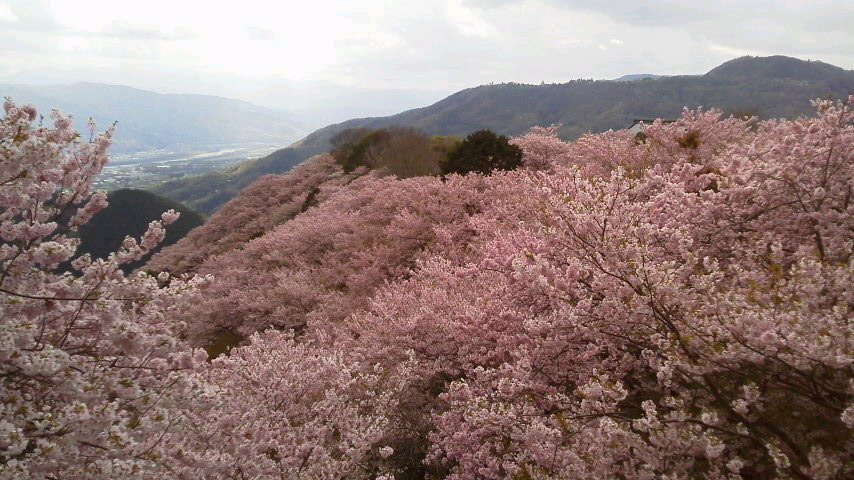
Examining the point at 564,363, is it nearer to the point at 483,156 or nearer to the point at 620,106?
the point at 483,156

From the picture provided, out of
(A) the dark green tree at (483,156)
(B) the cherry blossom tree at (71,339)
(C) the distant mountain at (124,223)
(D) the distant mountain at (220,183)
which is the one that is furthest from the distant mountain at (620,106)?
(B) the cherry blossom tree at (71,339)

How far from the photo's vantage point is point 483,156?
23.4 metres

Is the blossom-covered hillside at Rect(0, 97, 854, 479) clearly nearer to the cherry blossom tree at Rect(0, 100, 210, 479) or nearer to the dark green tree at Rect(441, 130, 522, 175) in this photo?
the cherry blossom tree at Rect(0, 100, 210, 479)

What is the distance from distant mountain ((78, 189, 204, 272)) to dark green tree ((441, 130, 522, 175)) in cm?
4491

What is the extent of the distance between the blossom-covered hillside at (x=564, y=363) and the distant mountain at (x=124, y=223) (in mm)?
56188

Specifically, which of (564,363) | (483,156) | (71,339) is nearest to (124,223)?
(483,156)

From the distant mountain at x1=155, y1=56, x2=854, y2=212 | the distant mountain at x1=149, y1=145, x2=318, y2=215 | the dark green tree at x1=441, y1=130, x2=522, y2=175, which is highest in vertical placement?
the distant mountain at x1=155, y1=56, x2=854, y2=212

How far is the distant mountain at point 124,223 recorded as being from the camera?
57531mm

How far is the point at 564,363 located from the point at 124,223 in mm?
68451

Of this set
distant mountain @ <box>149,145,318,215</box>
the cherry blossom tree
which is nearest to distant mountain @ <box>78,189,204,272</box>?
the cherry blossom tree

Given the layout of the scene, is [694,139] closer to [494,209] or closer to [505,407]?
[494,209]

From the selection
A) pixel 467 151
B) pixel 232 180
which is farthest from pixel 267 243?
pixel 232 180

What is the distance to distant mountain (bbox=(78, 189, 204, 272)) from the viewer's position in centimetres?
5753

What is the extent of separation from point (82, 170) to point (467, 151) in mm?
20358
